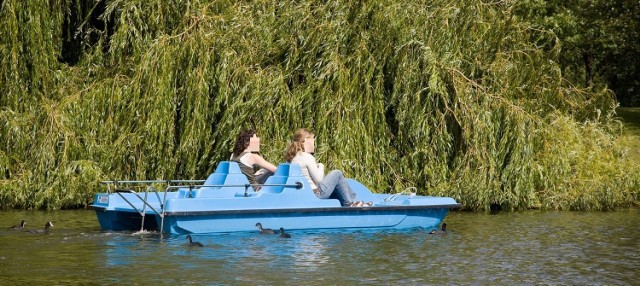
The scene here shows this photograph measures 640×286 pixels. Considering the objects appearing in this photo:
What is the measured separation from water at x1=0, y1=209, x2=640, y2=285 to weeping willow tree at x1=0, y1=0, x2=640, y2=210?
1845 mm

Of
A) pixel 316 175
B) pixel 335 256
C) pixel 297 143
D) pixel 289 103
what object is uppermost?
pixel 289 103

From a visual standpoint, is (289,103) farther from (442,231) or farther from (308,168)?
(442,231)

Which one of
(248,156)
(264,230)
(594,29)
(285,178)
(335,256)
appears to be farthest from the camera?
(594,29)

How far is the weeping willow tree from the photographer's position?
51.8 ft

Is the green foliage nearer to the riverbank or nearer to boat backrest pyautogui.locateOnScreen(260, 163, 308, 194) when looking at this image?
the riverbank

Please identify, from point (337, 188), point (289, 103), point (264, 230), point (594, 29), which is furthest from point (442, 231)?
point (594, 29)

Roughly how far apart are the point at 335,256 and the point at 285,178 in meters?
2.42

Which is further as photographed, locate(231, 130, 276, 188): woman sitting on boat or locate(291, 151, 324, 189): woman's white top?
locate(231, 130, 276, 188): woman sitting on boat

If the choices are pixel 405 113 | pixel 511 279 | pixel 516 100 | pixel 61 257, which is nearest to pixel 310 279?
pixel 511 279

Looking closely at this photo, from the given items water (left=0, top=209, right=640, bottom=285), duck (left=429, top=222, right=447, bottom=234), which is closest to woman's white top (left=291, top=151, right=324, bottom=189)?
water (left=0, top=209, right=640, bottom=285)

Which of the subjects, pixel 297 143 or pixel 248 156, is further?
pixel 248 156

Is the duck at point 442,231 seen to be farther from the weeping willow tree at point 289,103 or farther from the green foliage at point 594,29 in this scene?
the green foliage at point 594,29

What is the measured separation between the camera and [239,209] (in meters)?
12.6

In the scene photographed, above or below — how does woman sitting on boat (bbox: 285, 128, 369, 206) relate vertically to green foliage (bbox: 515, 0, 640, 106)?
below
